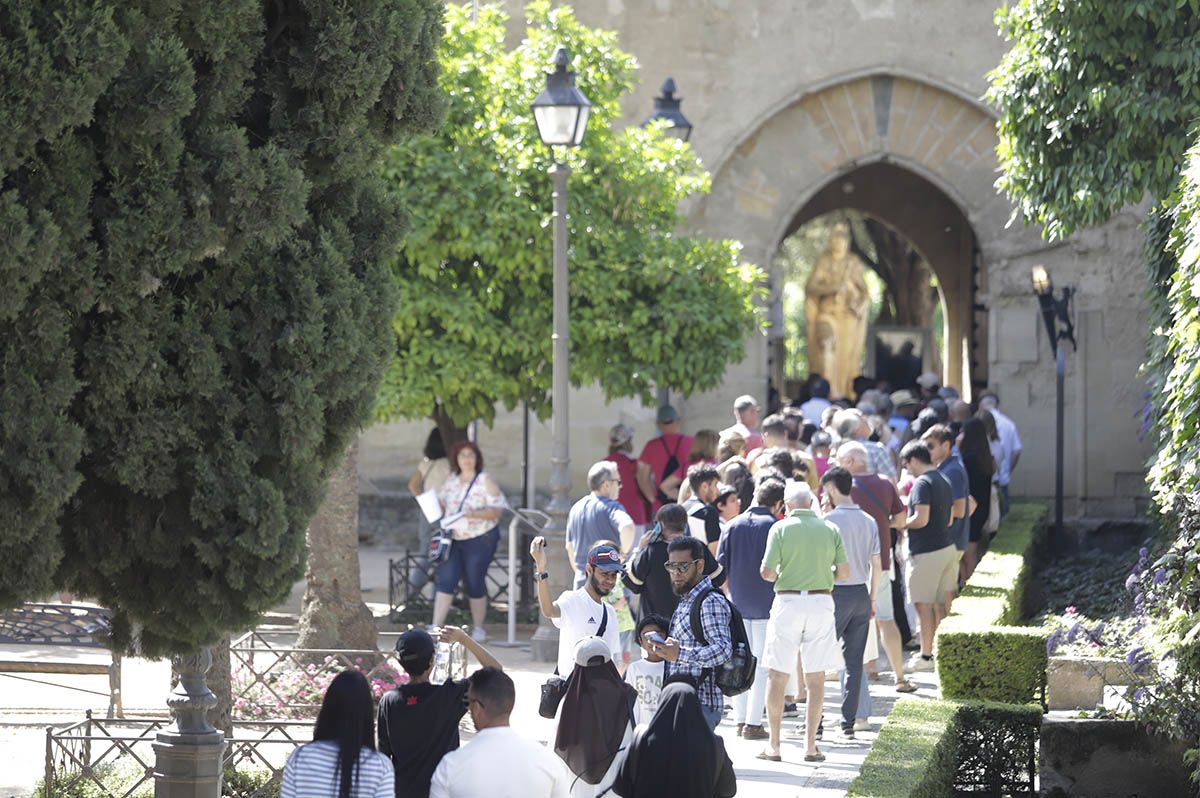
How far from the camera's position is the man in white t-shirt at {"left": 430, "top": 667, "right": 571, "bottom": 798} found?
625cm

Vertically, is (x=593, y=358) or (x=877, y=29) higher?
(x=877, y=29)

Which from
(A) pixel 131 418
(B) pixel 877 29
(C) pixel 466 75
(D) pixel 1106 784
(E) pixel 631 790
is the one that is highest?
(B) pixel 877 29

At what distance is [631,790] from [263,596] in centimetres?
159

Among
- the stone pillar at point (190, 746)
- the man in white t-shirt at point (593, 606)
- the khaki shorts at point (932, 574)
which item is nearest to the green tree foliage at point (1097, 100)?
the khaki shorts at point (932, 574)

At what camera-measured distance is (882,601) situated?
12.5m

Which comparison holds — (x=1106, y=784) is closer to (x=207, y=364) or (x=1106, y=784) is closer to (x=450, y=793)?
(x=450, y=793)

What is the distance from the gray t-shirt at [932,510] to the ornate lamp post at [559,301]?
2.72m

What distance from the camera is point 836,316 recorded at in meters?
29.1

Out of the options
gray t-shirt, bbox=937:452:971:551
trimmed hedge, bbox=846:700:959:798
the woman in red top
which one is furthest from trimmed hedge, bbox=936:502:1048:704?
the woman in red top

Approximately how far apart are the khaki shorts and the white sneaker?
0.51m

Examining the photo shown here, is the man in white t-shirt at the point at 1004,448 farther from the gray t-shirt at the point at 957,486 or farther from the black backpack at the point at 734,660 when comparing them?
the black backpack at the point at 734,660

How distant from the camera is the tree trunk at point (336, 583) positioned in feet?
40.9

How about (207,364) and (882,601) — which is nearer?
(207,364)

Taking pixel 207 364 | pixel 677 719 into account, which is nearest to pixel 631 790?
pixel 677 719
